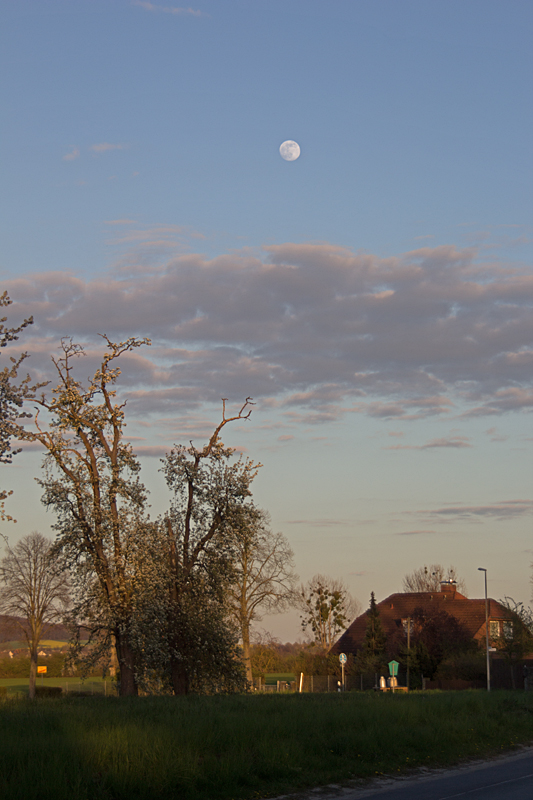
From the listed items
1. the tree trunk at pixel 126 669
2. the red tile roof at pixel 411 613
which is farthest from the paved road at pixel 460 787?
the red tile roof at pixel 411 613

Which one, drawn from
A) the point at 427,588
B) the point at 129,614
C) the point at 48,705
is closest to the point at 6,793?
the point at 48,705

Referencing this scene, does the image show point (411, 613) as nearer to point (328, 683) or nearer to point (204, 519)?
point (328, 683)

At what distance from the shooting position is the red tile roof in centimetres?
8044

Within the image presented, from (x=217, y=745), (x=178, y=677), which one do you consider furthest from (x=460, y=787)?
(x=178, y=677)

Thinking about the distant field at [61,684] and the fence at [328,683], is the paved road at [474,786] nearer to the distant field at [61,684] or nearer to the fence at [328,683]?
the fence at [328,683]

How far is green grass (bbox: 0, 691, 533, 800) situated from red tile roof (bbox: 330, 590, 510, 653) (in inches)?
2297

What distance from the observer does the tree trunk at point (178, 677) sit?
32531mm

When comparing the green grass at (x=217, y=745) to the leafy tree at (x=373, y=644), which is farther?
the leafy tree at (x=373, y=644)

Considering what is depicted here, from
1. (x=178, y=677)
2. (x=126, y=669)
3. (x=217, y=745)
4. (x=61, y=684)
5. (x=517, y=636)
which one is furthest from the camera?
(x=61, y=684)

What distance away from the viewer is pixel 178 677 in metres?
32.7

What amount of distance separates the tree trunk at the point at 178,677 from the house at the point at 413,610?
153 feet

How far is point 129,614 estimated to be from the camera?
30578 mm

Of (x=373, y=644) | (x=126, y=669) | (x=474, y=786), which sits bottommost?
(x=373, y=644)

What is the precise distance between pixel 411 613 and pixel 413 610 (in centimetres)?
42
